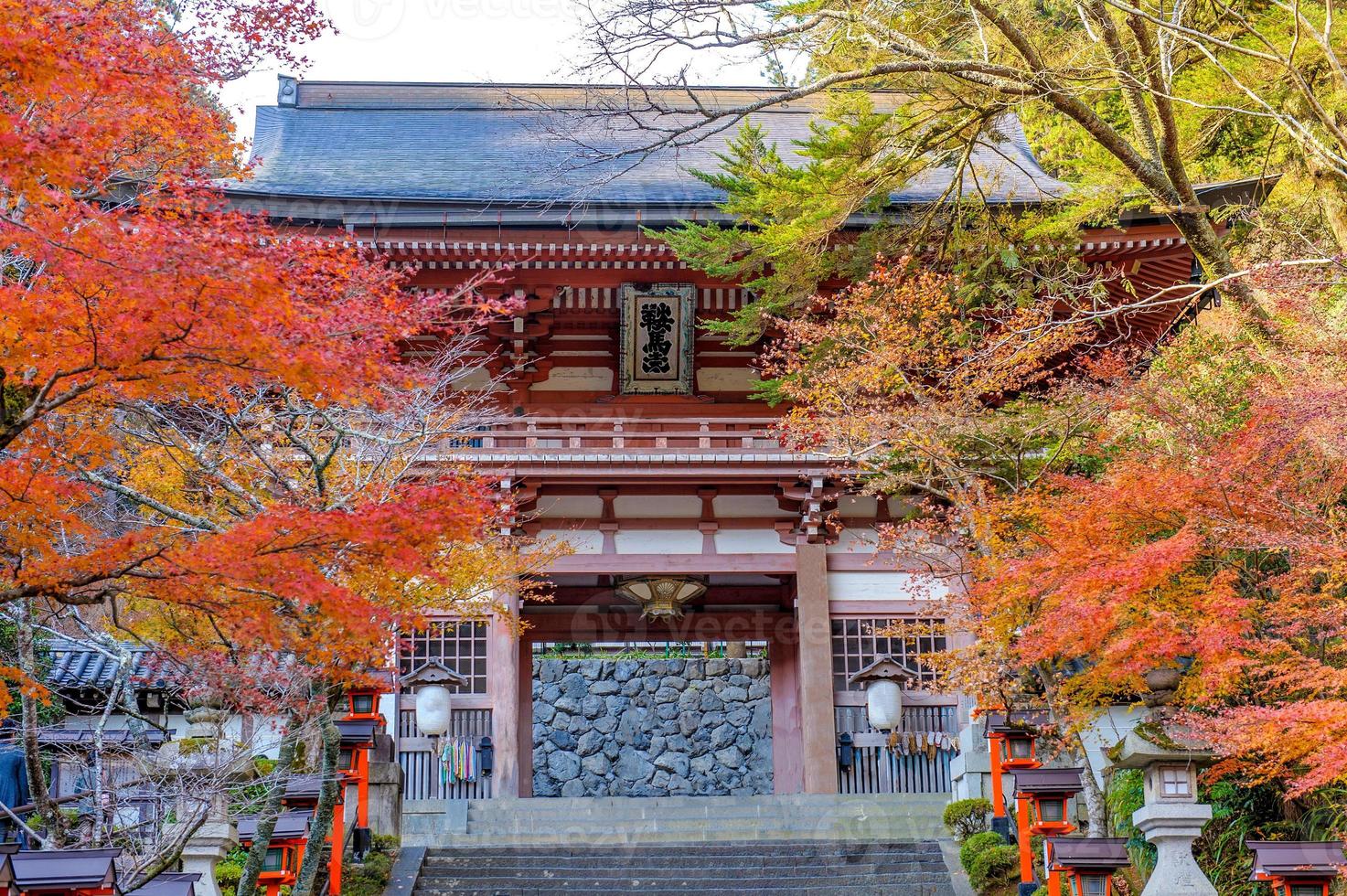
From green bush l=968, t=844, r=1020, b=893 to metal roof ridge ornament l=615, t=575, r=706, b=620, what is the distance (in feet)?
18.8

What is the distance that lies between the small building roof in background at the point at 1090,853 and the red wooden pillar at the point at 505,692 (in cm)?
694

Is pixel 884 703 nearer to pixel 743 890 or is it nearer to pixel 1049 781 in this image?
pixel 743 890

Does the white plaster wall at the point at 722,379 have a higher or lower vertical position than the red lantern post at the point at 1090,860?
higher

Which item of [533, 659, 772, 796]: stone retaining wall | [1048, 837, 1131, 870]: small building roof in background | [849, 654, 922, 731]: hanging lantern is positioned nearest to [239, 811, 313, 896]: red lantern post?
[1048, 837, 1131, 870]: small building roof in background

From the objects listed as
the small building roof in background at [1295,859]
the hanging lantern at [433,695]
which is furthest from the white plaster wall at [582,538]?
the small building roof in background at [1295,859]

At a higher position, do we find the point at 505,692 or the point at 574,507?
the point at 574,507

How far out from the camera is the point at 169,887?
281 inches

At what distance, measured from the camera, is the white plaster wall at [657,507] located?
15586 mm

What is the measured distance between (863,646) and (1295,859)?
806 centimetres

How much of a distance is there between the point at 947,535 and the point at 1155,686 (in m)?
4.69

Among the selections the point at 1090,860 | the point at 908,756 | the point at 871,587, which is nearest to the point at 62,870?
the point at 1090,860

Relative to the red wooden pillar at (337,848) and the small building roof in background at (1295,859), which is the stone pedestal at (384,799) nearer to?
the red wooden pillar at (337,848)

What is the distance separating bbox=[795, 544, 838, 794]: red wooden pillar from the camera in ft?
47.6

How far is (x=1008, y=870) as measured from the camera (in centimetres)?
1118
